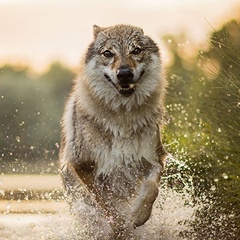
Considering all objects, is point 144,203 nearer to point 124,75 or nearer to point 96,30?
point 124,75

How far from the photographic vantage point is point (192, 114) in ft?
32.4

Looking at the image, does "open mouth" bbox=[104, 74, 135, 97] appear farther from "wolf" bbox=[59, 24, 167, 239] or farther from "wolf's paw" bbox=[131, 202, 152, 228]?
"wolf's paw" bbox=[131, 202, 152, 228]

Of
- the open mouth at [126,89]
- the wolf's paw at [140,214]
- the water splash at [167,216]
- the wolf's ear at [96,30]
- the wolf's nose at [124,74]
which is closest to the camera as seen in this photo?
the wolf's paw at [140,214]

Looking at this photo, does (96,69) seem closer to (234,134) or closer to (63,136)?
(63,136)

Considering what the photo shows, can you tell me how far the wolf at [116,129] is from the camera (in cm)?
802

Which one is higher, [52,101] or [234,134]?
[234,134]

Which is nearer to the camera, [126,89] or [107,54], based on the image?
[126,89]

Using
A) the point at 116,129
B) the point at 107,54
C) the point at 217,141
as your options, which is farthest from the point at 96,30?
the point at 217,141

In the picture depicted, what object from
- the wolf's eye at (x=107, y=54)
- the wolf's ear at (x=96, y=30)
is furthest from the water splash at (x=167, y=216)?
the wolf's ear at (x=96, y=30)

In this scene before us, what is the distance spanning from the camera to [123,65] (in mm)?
7941

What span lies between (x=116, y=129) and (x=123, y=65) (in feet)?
2.06

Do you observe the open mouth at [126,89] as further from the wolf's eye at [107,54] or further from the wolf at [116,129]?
the wolf's eye at [107,54]

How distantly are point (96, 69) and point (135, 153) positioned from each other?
908 mm

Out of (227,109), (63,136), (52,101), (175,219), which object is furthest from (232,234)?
(52,101)
